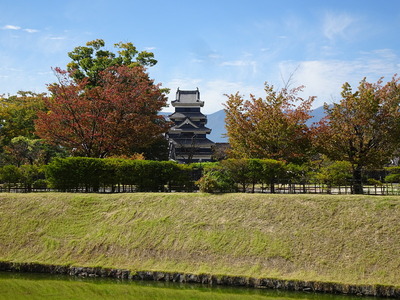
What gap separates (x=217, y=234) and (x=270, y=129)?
32.7ft

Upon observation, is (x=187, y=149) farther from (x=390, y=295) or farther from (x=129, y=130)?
(x=390, y=295)

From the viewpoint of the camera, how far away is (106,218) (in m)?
17.0

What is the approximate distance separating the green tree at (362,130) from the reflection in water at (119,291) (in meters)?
10.7

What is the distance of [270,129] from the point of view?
23.5m

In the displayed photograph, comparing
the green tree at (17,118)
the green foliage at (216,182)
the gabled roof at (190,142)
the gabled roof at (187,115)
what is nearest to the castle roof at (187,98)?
the gabled roof at (187,115)

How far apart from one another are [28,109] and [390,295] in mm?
38286

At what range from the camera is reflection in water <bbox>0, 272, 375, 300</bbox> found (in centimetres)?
1224

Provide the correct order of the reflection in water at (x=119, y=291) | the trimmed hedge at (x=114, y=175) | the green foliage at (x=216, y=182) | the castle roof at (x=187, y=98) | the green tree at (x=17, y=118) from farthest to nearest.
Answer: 1. the castle roof at (x=187, y=98)
2. the green tree at (x=17, y=118)
3. the trimmed hedge at (x=114, y=175)
4. the green foliage at (x=216, y=182)
5. the reflection in water at (x=119, y=291)

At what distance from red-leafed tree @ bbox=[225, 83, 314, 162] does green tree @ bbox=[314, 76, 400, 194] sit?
1.28m

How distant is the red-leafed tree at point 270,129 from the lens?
75.7 feet

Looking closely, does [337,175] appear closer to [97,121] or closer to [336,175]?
[336,175]

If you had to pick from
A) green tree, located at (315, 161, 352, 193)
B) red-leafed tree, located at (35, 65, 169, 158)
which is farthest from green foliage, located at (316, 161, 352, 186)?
red-leafed tree, located at (35, 65, 169, 158)

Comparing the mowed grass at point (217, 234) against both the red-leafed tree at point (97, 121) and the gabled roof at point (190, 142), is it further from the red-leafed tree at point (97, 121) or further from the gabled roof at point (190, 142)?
the gabled roof at point (190, 142)

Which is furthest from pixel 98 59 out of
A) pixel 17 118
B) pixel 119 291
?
pixel 119 291
